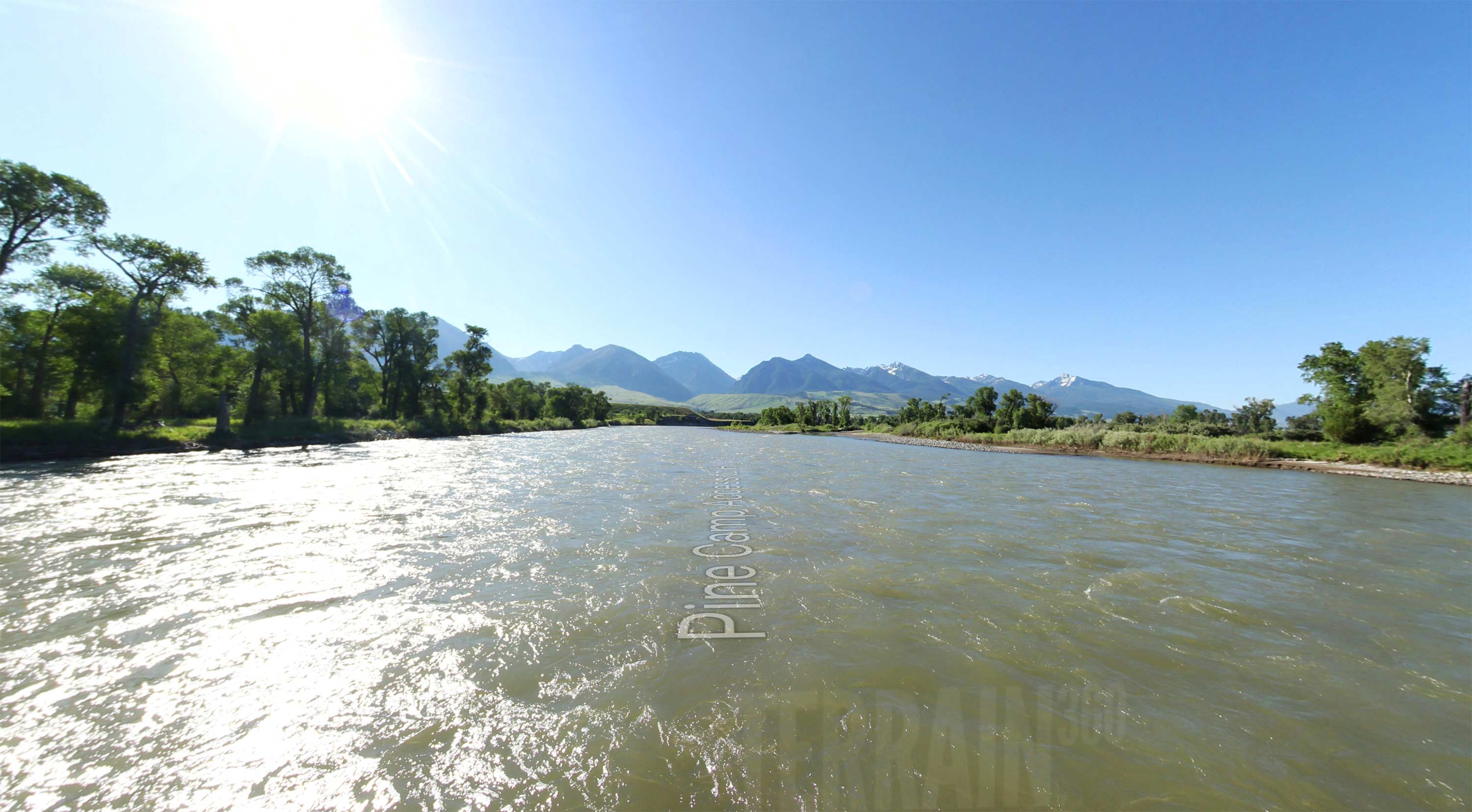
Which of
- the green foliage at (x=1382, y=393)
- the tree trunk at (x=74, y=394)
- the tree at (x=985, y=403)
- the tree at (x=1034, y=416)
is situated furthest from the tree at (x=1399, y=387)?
the tree trunk at (x=74, y=394)

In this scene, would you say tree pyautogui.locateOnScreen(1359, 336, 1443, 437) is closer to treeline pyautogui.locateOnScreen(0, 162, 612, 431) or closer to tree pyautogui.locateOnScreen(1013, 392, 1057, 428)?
tree pyautogui.locateOnScreen(1013, 392, 1057, 428)

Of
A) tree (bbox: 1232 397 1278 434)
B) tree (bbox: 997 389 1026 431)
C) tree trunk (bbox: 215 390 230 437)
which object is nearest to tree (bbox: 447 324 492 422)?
tree trunk (bbox: 215 390 230 437)

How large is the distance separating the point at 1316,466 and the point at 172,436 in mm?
69304

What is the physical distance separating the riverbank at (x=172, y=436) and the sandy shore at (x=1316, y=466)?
56984 mm

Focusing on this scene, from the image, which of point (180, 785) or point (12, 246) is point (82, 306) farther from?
point (180, 785)

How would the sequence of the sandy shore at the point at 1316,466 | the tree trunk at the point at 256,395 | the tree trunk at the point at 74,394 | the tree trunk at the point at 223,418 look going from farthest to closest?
the tree trunk at the point at 256,395
the tree trunk at the point at 223,418
the tree trunk at the point at 74,394
the sandy shore at the point at 1316,466

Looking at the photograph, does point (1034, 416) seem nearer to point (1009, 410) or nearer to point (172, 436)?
point (1009, 410)

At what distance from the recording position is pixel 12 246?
22.4 meters

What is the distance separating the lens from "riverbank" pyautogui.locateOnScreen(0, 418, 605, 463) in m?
20.3

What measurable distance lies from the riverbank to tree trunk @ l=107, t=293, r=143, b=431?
41.5 inches

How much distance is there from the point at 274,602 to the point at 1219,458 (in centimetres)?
5148

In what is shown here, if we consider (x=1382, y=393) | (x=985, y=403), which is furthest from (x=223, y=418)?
(x=985, y=403)

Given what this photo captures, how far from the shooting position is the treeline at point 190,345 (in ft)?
80.6

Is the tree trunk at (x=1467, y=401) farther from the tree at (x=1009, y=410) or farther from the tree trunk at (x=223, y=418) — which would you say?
the tree trunk at (x=223, y=418)
